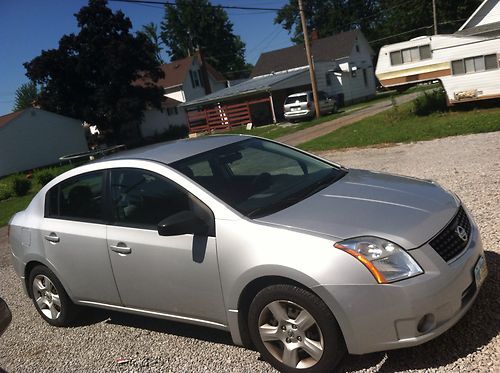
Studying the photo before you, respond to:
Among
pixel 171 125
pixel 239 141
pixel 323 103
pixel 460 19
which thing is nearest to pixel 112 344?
pixel 239 141

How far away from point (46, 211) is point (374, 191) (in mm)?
3081

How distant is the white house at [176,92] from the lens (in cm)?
4541

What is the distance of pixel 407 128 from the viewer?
1523cm

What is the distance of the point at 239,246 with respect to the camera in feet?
10.8

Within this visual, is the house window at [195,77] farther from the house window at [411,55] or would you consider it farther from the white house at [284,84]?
the house window at [411,55]

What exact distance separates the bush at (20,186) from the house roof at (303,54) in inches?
1099

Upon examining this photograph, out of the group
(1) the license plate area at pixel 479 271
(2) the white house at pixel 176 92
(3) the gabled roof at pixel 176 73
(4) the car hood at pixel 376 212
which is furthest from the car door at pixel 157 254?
(3) the gabled roof at pixel 176 73

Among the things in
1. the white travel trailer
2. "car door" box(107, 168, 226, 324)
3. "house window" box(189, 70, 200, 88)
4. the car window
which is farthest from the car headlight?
"house window" box(189, 70, 200, 88)

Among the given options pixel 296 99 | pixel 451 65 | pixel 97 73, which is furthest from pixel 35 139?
pixel 451 65

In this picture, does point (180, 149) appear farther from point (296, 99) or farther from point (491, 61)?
point (296, 99)

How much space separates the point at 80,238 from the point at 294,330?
82.9 inches

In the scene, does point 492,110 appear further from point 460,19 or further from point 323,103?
point 460,19

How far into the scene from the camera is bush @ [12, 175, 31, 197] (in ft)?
70.8

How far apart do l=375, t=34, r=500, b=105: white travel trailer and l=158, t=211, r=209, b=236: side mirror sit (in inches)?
614
